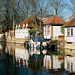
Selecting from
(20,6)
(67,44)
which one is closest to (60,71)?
(67,44)

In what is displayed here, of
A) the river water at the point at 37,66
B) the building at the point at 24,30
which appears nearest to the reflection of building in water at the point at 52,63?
the river water at the point at 37,66

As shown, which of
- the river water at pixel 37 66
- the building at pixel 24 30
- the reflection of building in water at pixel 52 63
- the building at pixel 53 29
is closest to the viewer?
the river water at pixel 37 66

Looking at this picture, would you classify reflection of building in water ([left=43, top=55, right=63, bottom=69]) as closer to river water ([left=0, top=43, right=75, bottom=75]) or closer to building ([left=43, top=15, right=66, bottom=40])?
river water ([left=0, top=43, right=75, bottom=75])

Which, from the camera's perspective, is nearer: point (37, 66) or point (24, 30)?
point (37, 66)

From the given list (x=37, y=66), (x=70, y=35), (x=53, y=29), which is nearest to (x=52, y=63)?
(x=37, y=66)

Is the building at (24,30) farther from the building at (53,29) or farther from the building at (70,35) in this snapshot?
the building at (70,35)

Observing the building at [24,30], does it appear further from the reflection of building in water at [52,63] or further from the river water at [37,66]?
the reflection of building in water at [52,63]

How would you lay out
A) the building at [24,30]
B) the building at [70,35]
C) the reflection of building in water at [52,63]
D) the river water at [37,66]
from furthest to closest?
the building at [24,30]
the building at [70,35]
the reflection of building in water at [52,63]
the river water at [37,66]

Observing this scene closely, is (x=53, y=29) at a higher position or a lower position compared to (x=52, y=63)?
higher

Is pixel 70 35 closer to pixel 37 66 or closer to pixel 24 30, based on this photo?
pixel 37 66

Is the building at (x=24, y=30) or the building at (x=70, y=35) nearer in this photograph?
the building at (x=70, y=35)

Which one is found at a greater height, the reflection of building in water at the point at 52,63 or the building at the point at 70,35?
the building at the point at 70,35

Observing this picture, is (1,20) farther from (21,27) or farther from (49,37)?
(49,37)

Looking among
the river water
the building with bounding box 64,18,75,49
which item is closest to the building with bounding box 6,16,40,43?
the building with bounding box 64,18,75,49
